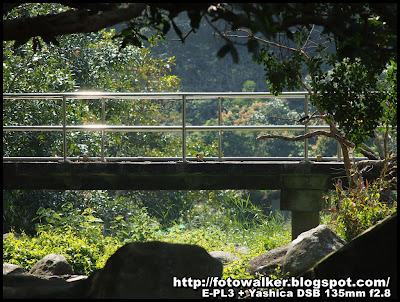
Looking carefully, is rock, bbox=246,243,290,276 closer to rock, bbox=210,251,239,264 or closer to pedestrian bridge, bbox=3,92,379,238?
pedestrian bridge, bbox=3,92,379,238

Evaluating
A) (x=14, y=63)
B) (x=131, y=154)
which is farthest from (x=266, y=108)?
(x=14, y=63)

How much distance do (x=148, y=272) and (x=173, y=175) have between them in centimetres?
374

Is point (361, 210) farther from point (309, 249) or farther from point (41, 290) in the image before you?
point (41, 290)

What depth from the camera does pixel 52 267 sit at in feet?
30.7

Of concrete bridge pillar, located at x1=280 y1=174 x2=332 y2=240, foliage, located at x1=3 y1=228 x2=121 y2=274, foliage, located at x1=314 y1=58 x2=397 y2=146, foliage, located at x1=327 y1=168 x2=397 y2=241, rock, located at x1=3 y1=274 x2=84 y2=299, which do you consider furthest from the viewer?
foliage, located at x1=3 y1=228 x2=121 y2=274

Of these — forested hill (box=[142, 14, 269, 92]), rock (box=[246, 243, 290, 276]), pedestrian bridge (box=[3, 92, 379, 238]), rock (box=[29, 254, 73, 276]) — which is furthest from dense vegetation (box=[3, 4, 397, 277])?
forested hill (box=[142, 14, 269, 92])

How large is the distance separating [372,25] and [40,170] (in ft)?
18.9

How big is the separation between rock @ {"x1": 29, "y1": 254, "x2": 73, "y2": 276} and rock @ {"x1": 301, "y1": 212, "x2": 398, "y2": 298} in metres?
4.72

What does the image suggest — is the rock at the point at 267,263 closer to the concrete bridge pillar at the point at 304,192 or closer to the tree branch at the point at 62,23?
the concrete bridge pillar at the point at 304,192

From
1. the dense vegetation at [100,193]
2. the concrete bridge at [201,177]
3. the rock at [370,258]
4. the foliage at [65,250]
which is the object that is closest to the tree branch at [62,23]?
the dense vegetation at [100,193]

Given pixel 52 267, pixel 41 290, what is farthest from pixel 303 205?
pixel 41 290

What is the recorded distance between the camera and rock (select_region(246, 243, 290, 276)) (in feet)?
Answer: 28.0

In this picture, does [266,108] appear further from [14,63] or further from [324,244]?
[324,244]

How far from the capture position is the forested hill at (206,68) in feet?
131
